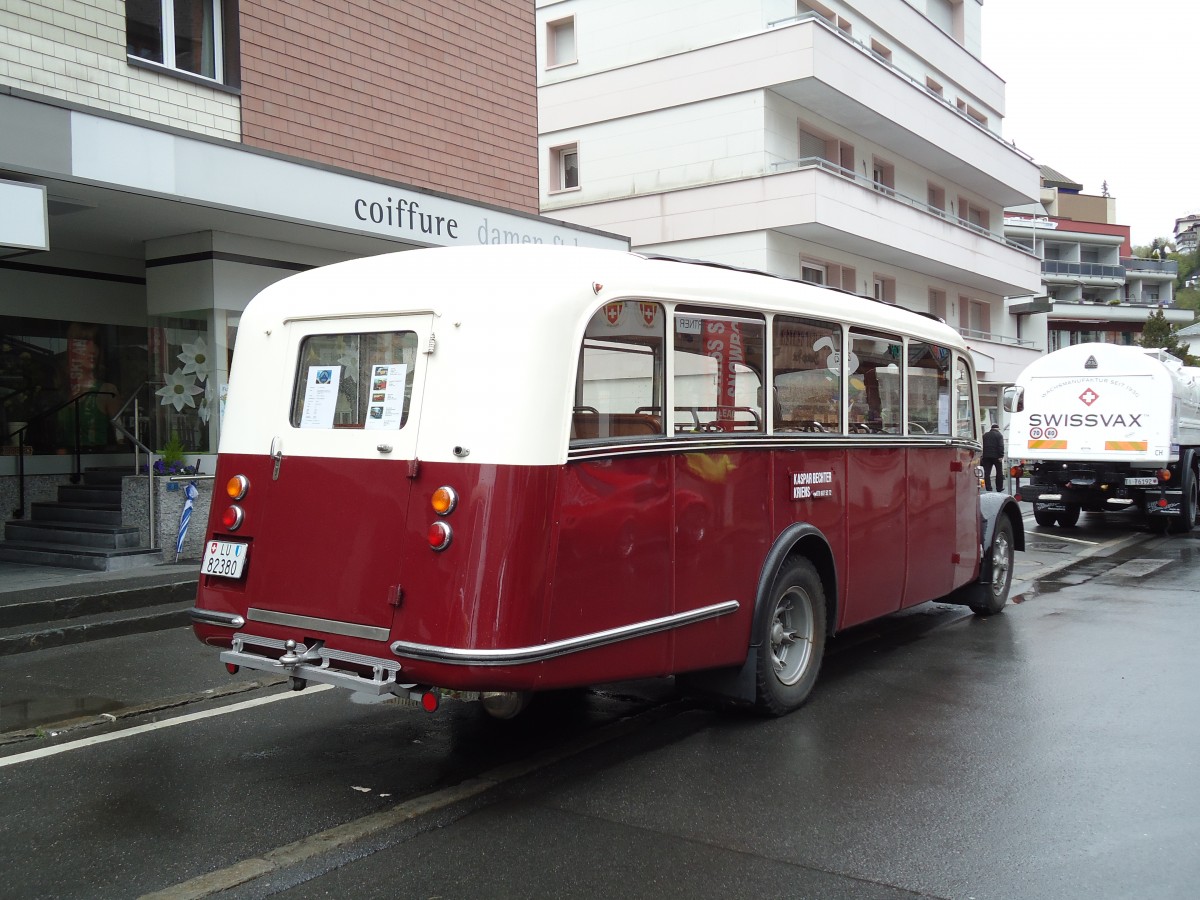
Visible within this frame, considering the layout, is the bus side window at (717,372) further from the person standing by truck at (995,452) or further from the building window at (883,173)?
the building window at (883,173)

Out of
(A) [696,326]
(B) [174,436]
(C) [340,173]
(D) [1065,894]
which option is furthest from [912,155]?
(D) [1065,894]

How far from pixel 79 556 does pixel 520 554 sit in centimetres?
839

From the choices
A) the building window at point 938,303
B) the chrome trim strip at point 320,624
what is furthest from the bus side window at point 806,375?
the building window at point 938,303

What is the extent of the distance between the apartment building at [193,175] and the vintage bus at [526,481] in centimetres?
555

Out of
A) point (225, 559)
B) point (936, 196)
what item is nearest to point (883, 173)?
point (936, 196)

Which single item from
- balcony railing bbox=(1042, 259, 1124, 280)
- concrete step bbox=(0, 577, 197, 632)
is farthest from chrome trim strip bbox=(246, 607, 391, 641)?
balcony railing bbox=(1042, 259, 1124, 280)

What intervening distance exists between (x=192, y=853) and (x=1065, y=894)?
3269 millimetres

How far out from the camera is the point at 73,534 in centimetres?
1197

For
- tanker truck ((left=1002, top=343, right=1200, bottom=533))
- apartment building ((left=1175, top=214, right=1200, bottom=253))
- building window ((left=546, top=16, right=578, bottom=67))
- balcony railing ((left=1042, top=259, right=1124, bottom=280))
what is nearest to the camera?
tanker truck ((left=1002, top=343, right=1200, bottom=533))

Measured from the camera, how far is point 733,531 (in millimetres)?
5867

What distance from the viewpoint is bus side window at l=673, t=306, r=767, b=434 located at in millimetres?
5629

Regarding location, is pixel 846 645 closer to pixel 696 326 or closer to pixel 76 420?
pixel 696 326

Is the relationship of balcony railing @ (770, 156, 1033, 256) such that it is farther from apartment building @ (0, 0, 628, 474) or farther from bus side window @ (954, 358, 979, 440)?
bus side window @ (954, 358, 979, 440)

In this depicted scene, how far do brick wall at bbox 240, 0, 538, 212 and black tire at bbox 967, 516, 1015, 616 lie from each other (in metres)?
8.44
